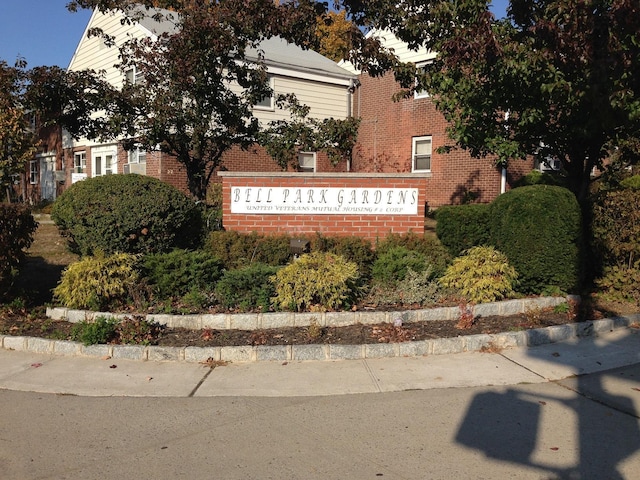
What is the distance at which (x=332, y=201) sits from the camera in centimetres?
887

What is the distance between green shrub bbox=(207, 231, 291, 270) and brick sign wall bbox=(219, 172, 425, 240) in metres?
0.58

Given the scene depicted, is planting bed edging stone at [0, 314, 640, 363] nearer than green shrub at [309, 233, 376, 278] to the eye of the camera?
Yes

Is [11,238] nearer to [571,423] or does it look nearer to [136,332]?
[136,332]

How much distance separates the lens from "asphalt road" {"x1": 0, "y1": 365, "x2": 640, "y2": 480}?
3.51 metres

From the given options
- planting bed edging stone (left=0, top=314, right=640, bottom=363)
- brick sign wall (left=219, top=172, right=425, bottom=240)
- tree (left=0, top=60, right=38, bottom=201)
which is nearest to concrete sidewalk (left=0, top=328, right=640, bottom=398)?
planting bed edging stone (left=0, top=314, right=640, bottom=363)

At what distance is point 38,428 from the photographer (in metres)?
4.13

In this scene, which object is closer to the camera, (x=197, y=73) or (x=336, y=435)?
(x=336, y=435)

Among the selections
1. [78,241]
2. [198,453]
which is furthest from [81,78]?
[198,453]

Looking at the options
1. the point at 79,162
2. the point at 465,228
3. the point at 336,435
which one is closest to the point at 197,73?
the point at 465,228

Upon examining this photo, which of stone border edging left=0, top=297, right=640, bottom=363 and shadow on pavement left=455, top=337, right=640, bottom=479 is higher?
stone border edging left=0, top=297, right=640, bottom=363

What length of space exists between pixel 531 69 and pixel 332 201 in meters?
3.51

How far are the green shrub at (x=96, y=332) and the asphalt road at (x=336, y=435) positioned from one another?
3.55ft

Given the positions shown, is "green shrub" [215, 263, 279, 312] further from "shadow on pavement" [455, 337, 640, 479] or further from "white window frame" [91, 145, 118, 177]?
"white window frame" [91, 145, 118, 177]

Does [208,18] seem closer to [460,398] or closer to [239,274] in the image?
[239,274]
